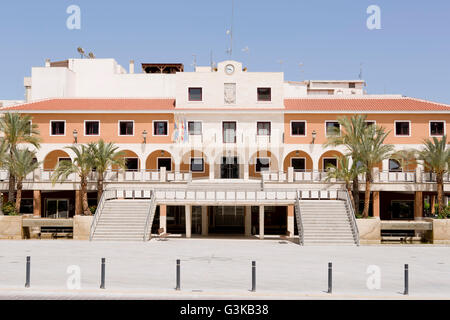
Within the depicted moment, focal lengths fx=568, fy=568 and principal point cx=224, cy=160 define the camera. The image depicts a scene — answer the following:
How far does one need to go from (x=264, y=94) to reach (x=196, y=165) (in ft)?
27.5

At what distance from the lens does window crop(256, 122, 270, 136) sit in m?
47.8

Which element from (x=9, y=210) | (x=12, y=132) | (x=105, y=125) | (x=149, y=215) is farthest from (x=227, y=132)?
(x=9, y=210)

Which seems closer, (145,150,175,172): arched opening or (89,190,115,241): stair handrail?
(89,190,115,241): stair handrail

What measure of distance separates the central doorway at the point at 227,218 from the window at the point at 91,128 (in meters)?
12.0

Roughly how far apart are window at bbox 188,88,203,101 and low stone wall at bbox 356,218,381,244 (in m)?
19.2

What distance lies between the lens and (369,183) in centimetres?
3884

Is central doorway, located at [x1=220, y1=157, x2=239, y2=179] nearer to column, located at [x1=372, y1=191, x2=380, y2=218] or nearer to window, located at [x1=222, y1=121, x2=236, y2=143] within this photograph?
window, located at [x1=222, y1=121, x2=236, y2=143]

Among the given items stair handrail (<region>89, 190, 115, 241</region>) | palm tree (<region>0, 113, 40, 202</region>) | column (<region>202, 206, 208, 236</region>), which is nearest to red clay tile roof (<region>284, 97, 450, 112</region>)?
column (<region>202, 206, 208, 236</region>)

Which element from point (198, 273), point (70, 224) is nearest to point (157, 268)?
point (198, 273)

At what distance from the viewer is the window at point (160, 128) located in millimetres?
48312

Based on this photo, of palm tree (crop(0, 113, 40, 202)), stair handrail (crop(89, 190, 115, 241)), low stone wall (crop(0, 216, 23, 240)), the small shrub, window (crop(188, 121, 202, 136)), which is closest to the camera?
stair handrail (crop(89, 190, 115, 241))

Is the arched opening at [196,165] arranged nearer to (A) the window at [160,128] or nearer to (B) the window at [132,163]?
(A) the window at [160,128]

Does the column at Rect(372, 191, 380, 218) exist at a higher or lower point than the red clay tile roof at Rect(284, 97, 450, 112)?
lower

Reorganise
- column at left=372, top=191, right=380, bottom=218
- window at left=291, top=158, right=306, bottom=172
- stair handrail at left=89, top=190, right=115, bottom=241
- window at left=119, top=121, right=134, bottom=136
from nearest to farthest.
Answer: stair handrail at left=89, top=190, right=115, bottom=241 → column at left=372, top=191, right=380, bottom=218 → window at left=119, top=121, right=134, bottom=136 → window at left=291, top=158, right=306, bottom=172
